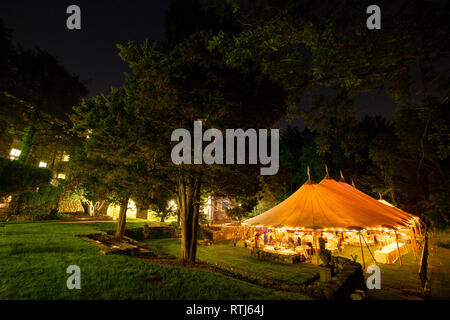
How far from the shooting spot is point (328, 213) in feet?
20.8

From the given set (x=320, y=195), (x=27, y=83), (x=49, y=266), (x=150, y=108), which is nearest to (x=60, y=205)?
(x=27, y=83)

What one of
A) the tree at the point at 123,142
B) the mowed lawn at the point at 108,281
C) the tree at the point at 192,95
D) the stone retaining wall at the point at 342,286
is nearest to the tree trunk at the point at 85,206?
the tree at the point at 123,142

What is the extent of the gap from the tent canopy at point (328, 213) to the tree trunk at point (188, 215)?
2341mm

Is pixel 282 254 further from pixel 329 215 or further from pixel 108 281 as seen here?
pixel 108 281

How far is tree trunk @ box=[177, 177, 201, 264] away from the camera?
781 centimetres

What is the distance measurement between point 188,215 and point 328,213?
4950 mm

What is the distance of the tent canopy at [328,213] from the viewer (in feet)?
19.2

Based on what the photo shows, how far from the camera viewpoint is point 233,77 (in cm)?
691

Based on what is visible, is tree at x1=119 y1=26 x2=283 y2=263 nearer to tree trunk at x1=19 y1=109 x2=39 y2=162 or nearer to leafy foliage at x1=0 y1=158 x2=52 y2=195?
leafy foliage at x1=0 y1=158 x2=52 y2=195

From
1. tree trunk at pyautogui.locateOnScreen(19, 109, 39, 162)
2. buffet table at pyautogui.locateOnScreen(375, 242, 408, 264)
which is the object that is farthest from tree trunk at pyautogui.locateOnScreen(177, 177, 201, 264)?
tree trunk at pyautogui.locateOnScreen(19, 109, 39, 162)

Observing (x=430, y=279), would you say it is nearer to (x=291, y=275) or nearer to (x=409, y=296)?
(x=409, y=296)

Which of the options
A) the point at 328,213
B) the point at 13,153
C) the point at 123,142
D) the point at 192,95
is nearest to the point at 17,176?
the point at 13,153

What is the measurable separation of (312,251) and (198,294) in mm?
10362
